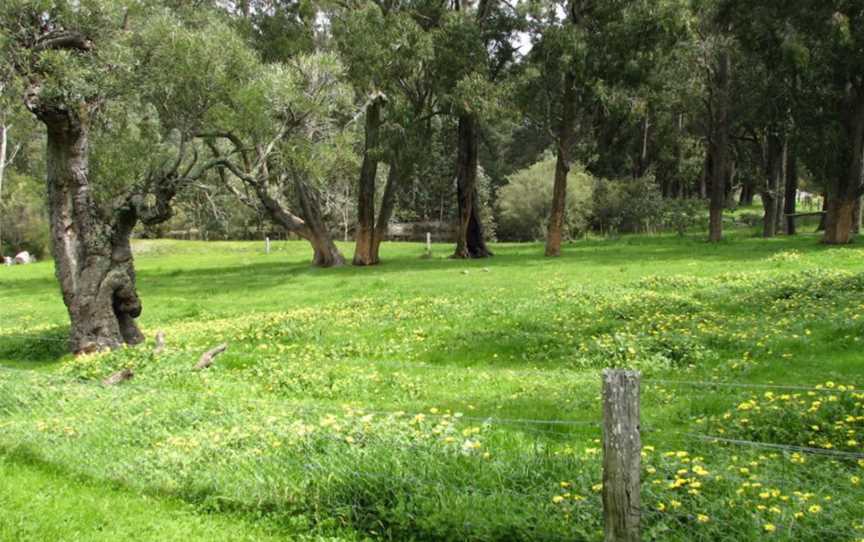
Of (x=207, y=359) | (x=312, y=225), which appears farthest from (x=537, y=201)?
(x=207, y=359)

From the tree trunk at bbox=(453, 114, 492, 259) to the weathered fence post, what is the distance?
36.2 m

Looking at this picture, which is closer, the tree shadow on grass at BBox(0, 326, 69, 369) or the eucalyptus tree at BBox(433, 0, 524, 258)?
the tree shadow on grass at BBox(0, 326, 69, 369)

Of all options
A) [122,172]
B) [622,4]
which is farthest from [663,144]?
[122,172]

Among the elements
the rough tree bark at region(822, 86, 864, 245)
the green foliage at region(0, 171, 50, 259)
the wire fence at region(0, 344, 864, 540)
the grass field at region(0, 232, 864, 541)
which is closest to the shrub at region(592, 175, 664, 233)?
the rough tree bark at region(822, 86, 864, 245)

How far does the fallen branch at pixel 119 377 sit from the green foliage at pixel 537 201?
5094 centimetres

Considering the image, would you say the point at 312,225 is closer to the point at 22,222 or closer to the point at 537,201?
the point at 537,201

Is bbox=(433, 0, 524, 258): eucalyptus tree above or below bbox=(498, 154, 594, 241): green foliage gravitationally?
above

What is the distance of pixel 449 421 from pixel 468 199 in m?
34.1

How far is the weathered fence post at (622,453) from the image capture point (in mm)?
5527

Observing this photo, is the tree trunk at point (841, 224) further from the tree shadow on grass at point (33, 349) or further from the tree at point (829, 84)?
the tree shadow on grass at point (33, 349)

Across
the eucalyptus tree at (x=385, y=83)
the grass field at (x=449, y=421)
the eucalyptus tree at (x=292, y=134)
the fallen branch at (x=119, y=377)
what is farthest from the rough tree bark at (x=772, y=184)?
the fallen branch at (x=119, y=377)

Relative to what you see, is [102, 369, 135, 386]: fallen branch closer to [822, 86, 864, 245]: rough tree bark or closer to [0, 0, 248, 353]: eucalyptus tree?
[0, 0, 248, 353]: eucalyptus tree

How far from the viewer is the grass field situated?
6445 mm

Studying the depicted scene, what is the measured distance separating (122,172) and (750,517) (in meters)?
23.6
